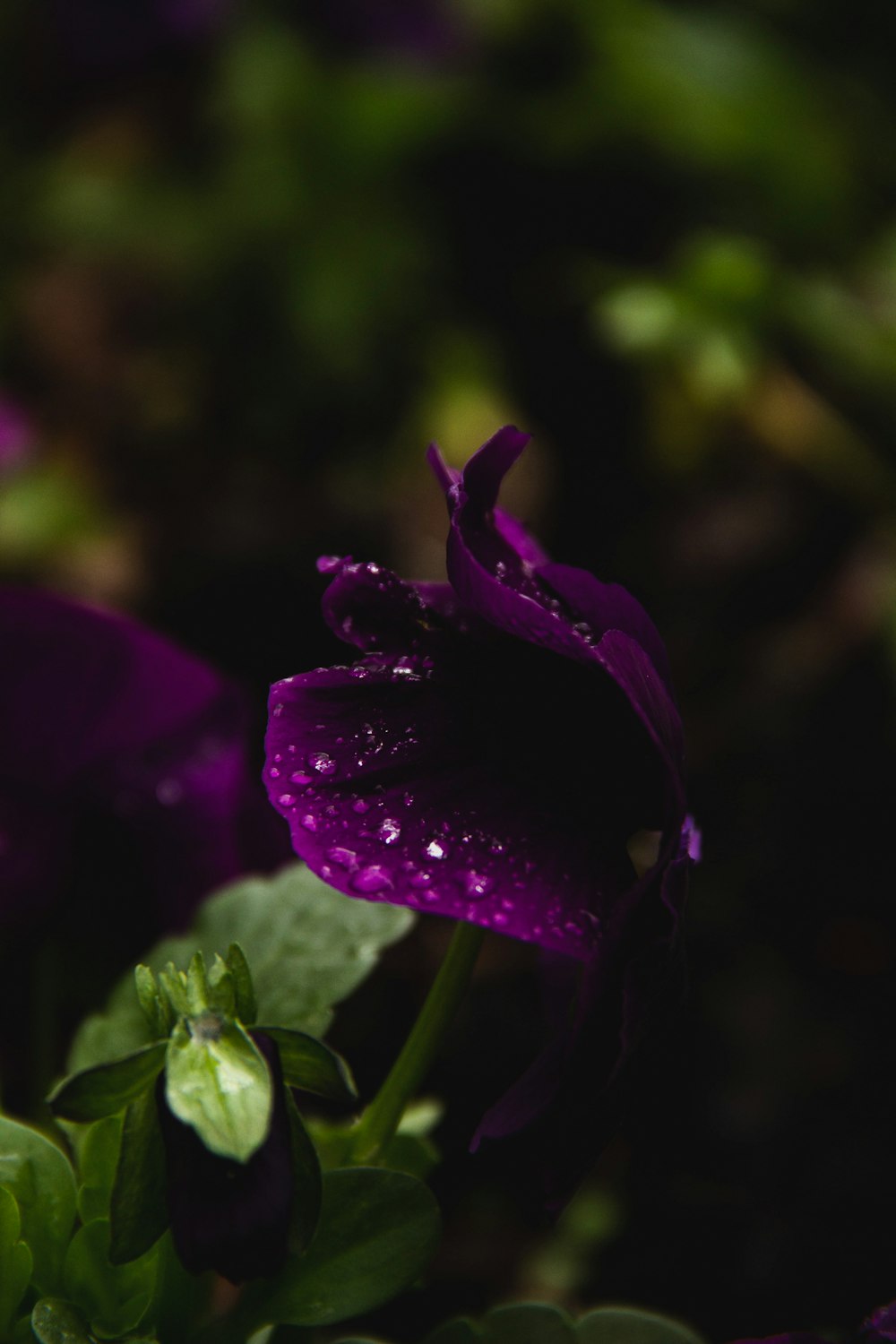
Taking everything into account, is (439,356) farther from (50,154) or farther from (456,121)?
(50,154)

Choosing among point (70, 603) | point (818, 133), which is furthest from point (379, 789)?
point (818, 133)

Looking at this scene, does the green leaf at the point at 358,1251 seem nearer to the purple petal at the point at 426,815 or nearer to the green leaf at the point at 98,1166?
the green leaf at the point at 98,1166

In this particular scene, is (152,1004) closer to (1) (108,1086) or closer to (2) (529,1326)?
(1) (108,1086)

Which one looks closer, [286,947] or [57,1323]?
[57,1323]

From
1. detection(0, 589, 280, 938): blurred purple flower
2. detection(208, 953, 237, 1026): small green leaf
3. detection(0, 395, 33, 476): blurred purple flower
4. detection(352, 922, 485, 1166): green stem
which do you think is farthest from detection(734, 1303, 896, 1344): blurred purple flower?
detection(0, 395, 33, 476): blurred purple flower

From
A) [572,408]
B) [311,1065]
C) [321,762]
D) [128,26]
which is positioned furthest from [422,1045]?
[128,26]

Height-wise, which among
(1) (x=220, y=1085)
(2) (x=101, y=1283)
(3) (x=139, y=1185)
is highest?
(1) (x=220, y=1085)

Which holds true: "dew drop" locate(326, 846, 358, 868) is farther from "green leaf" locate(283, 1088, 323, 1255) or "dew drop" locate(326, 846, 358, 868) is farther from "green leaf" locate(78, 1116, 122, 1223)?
"green leaf" locate(78, 1116, 122, 1223)
